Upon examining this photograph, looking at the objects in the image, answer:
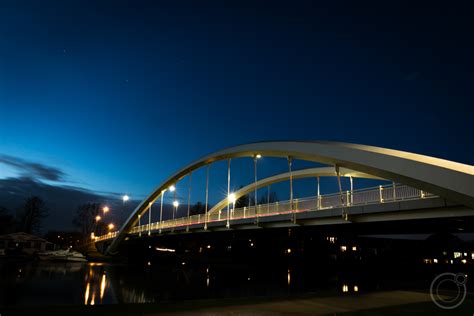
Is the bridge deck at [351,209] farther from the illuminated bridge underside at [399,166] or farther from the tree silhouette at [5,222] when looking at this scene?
the tree silhouette at [5,222]

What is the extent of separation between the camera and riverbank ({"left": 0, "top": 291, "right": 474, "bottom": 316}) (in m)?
10.5

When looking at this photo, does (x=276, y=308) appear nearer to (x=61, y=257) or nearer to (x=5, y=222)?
(x=61, y=257)

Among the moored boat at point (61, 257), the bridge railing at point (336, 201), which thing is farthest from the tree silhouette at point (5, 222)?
the bridge railing at point (336, 201)

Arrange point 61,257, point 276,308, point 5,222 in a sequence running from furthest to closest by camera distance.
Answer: point 5,222
point 61,257
point 276,308

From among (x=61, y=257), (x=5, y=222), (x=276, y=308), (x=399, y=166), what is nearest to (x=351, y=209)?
(x=399, y=166)

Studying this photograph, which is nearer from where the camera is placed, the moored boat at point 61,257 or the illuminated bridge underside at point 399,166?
the illuminated bridge underside at point 399,166

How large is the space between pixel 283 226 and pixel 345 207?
4403mm

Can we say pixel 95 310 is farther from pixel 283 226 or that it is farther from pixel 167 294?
pixel 283 226

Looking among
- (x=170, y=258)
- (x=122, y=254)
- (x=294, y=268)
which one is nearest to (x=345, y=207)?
(x=294, y=268)

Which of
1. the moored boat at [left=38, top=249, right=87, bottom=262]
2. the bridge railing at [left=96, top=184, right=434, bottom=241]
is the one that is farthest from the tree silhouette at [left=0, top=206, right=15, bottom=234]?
the bridge railing at [left=96, top=184, right=434, bottom=241]

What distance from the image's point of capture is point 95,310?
35.4ft

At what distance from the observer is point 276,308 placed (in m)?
11.4

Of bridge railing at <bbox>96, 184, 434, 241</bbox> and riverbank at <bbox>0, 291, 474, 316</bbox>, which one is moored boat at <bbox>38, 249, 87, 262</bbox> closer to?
bridge railing at <bbox>96, 184, 434, 241</bbox>

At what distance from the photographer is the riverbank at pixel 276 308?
10516 millimetres
